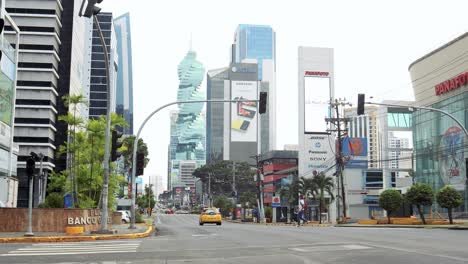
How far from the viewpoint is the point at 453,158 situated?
221 feet

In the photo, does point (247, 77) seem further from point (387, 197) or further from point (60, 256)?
point (60, 256)

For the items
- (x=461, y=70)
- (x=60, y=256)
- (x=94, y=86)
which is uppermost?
(x=94, y=86)

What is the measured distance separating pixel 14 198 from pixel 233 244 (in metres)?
57.2

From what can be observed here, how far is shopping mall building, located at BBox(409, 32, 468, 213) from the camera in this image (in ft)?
216

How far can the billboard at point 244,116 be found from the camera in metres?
194

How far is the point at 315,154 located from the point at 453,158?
117 ft

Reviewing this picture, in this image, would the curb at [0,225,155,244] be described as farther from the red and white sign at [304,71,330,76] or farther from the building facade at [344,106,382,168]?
the building facade at [344,106,382,168]

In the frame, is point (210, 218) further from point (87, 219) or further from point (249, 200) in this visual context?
point (249, 200)

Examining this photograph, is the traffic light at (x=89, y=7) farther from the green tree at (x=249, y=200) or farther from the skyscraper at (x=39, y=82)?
→ the skyscraper at (x=39, y=82)

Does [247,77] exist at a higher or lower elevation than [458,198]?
higher

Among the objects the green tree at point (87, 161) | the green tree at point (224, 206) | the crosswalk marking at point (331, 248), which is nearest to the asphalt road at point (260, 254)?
the crosswalk marking at point (331, 248)

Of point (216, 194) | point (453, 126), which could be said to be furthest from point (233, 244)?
point (216, 194)

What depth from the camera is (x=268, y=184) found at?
397 ft

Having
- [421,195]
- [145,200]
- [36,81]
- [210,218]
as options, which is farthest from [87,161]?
[145,200]
